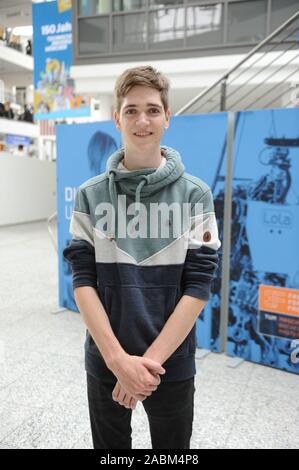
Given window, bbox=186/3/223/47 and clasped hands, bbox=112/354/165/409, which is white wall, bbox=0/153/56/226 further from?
clasped hands, bbox=112/354/165/409

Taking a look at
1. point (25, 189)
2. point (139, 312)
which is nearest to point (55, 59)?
point (25, 189)

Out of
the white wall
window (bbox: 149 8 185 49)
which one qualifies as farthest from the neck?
the white wall

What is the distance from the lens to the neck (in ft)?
3.93

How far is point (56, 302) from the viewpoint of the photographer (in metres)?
4.54

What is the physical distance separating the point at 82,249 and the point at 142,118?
16.9 inches

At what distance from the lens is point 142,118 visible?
3.82ft

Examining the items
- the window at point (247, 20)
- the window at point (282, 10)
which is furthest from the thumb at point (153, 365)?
the window at point (282, 10)

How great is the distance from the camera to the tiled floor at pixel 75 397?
6.98 ft

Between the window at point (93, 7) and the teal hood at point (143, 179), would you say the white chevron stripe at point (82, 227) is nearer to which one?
the teal hood at point (143, 179)

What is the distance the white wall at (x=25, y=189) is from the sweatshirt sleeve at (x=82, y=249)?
10529 millimetres

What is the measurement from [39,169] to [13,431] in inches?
447

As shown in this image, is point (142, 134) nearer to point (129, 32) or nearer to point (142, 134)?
point (142, 134)

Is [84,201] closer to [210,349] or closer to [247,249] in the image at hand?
[247,249]

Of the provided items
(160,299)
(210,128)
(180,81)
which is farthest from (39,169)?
(160,299)
